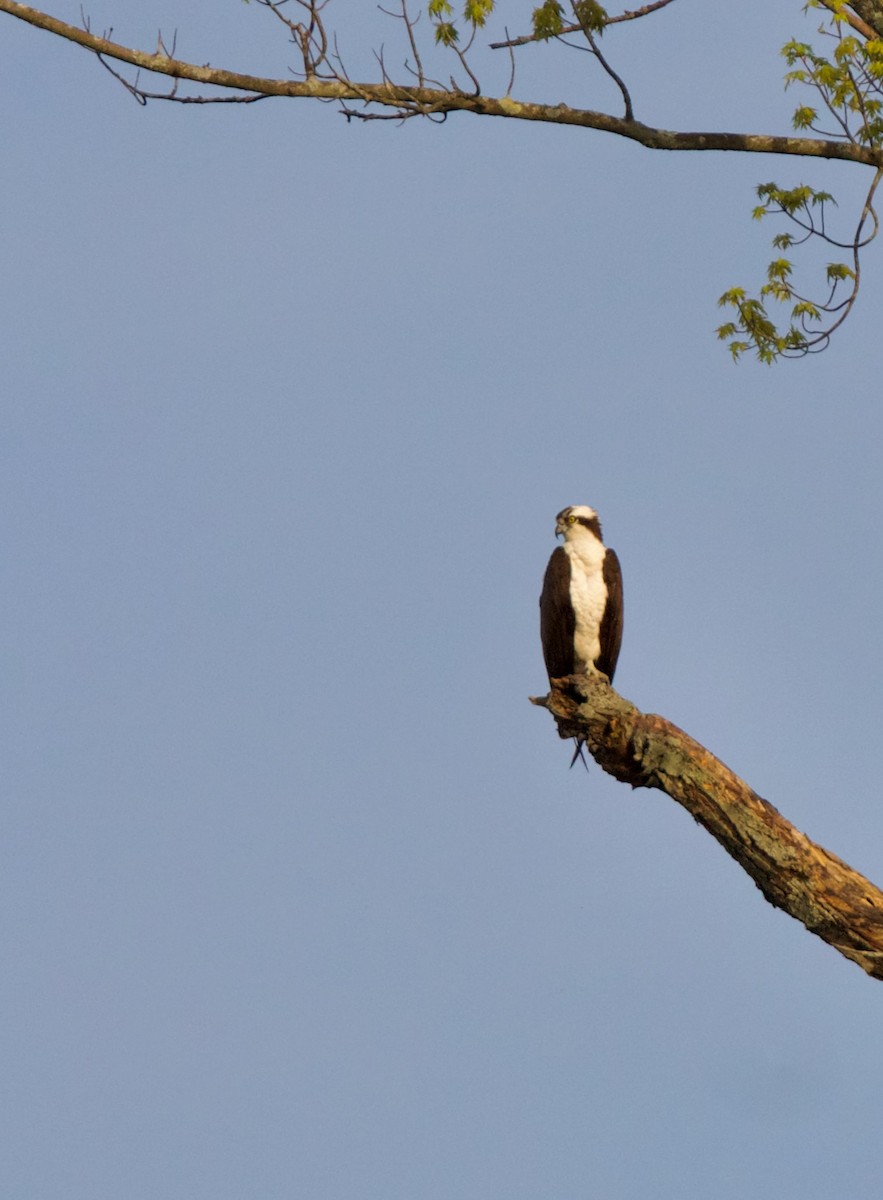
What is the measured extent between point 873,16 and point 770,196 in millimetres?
1407

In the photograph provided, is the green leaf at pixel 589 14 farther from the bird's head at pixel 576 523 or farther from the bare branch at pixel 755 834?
the bare branch at pixel 755 834

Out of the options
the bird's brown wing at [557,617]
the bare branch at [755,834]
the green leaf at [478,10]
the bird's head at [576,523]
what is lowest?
the bare branch at [755,834]

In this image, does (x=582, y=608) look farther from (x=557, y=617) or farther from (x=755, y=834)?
(x=755, y=834)

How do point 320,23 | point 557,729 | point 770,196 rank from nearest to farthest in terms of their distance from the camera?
point 557,729, point 320,23, point 770,196

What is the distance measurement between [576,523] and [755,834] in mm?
3331

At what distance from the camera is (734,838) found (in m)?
8.55

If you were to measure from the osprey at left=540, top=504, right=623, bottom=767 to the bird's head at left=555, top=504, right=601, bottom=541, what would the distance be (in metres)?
0.06

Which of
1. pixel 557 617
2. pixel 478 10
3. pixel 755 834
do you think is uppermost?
pixel 478 10

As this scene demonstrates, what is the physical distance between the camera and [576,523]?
440 inches

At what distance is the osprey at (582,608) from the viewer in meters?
10.8

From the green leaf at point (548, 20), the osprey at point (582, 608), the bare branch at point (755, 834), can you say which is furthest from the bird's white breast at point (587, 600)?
the green leaf at point (548, 20)

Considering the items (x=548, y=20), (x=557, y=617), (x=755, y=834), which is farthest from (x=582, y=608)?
(x=548, y=20)

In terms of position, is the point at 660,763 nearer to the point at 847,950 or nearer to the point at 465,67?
the point at 847,950

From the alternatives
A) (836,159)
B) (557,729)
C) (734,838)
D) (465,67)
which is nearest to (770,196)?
(836,159)
